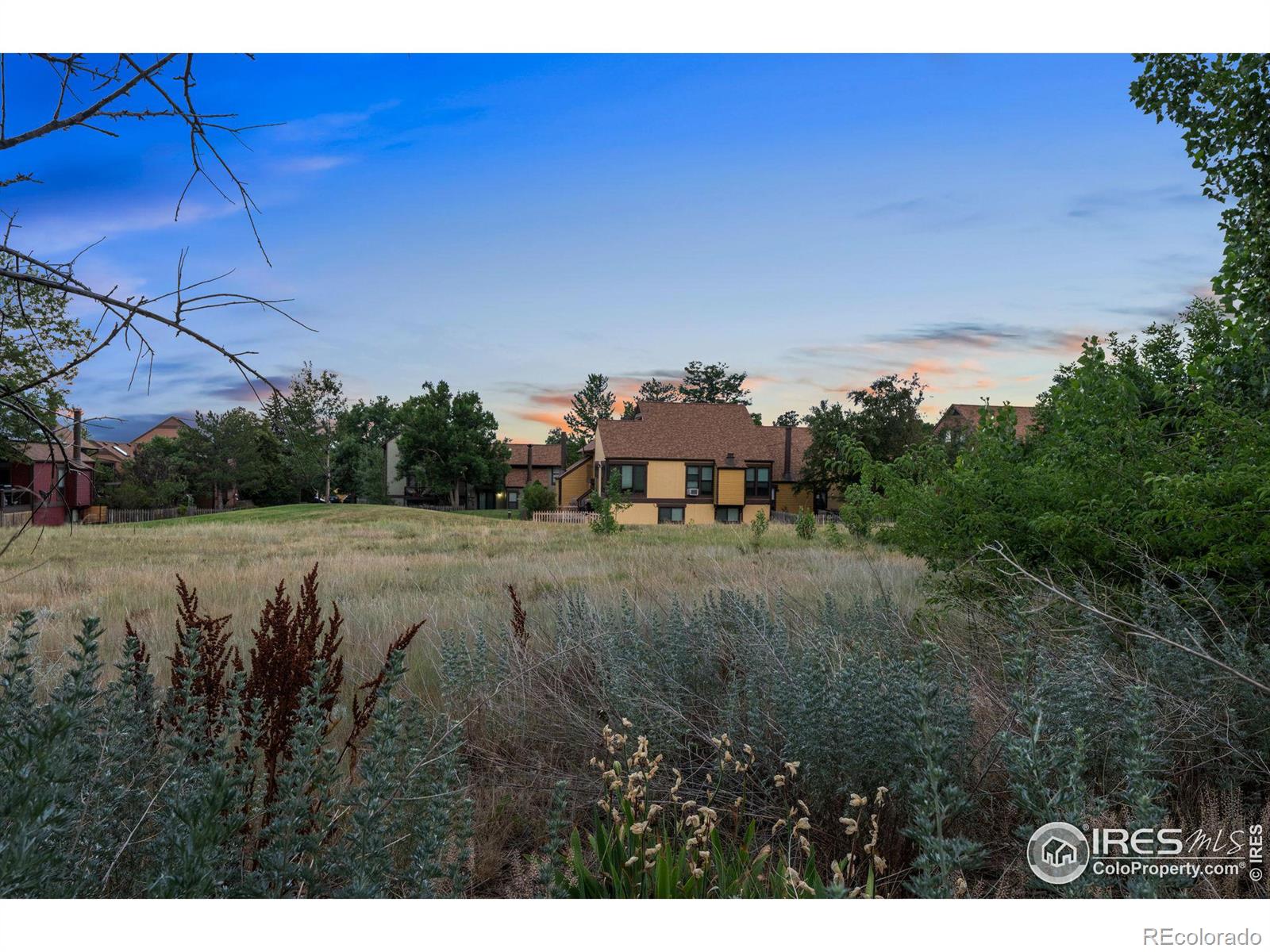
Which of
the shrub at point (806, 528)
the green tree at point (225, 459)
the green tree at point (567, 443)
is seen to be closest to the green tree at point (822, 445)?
the shrub at point (806, 528)

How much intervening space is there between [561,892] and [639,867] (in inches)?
13.5

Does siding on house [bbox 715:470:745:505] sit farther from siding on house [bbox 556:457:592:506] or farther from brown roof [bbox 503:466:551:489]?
brown roof [bbox 503:466:551:489]

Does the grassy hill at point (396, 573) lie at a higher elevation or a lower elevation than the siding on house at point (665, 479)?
lower

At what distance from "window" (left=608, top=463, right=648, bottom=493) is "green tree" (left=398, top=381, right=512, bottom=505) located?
1223 cm

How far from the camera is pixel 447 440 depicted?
1993 inches

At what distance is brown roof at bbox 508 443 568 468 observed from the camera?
196 ft

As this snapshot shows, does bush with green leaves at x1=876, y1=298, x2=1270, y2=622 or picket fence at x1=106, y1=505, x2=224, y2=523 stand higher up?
bush with green leaves at x1=876, y1=298, x2=1270, y2=622

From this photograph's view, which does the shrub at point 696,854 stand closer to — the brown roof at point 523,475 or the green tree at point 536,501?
the green tree at point 536,501

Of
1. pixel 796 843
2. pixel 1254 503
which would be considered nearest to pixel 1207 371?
pixel 1254 503

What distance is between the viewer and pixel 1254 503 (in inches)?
164

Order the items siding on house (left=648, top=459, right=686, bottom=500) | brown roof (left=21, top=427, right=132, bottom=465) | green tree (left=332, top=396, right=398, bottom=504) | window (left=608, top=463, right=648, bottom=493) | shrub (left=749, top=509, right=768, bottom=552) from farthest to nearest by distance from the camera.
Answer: green tree (left=332, top=396, right=398, bottom=504) < siding on house (left=648, top=459, right=686, bottom=500) < window (left=608, top=463, right=648, bottom=493) < shrub (left=749, top=509, right=768, bottom=552) < brown roof (left=21, top=427, right=132, bottom=465)

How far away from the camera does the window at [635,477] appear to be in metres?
44.0

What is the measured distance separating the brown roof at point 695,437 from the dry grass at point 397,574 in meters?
20.7

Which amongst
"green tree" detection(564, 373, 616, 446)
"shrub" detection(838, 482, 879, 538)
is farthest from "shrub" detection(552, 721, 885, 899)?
"green tree" detection(564, 373, 616, 446)
